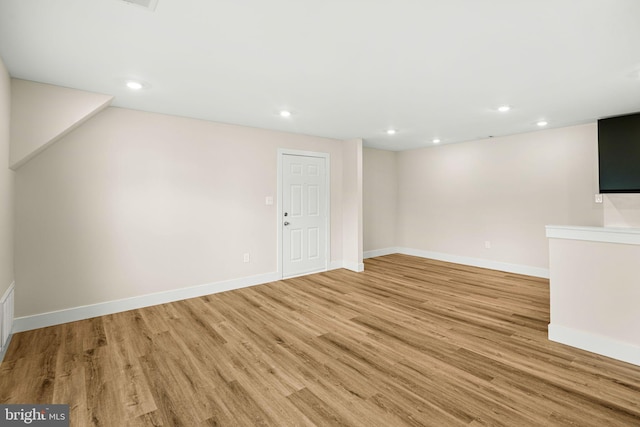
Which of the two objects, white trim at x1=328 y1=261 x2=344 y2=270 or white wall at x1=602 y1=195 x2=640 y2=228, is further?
white trim at x1=328 y1=261 x2=344 y2=270

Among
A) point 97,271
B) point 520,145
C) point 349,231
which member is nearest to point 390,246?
point 349,231

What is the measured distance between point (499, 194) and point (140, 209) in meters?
5.86

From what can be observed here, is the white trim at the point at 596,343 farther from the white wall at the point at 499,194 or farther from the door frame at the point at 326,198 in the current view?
the door frame at the point at 326,198

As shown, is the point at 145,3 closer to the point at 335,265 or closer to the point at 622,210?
the point at 335,265

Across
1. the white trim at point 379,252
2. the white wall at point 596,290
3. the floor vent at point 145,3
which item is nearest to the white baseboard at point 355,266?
the white trim at point 379,252

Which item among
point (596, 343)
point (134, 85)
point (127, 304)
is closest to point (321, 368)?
point (596, 343)

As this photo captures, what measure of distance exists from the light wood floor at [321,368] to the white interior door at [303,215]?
1.42 meters

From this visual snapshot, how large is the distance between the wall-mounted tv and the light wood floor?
1.96 meters

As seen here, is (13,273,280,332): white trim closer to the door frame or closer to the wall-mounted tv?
the door frame

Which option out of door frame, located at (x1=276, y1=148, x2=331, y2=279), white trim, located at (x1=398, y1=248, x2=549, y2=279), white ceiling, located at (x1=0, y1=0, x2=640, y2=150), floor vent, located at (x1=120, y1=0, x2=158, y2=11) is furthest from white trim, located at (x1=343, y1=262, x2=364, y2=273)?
floor vent, located at (x1=120, y1=0, x2=158, y2=11)

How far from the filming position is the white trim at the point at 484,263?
4.98 metres

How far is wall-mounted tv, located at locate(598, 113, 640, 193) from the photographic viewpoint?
3.77 meters

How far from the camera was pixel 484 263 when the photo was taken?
5.66 m

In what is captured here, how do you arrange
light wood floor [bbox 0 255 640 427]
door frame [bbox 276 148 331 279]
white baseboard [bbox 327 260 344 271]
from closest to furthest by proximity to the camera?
light wood floor [bbox 0 255 640 427], door frame [bbox 276 148 331 279], white baseboard [bbox 327 260 344 271]
